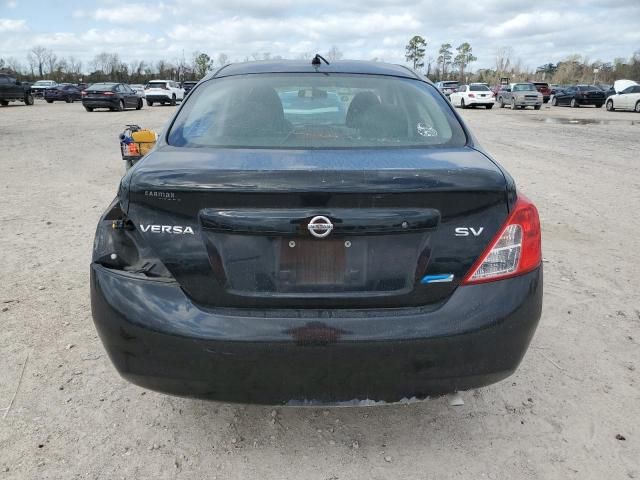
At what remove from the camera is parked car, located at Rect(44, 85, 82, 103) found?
1692 inches

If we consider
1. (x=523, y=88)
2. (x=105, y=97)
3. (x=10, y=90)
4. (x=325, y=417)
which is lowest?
(x=325, y=417)

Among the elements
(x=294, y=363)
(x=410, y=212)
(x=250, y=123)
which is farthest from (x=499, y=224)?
(x=250, y=123)

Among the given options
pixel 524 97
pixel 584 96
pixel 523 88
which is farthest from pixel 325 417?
pixel 584 96

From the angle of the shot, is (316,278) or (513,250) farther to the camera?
(513,250)

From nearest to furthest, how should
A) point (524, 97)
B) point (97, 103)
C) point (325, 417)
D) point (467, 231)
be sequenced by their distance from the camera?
1. point (467, 231)
2. point (325, 417)
3. point (97, 103)
4. point (524, 97)

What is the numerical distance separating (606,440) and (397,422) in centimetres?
93

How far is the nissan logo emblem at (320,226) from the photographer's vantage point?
77.2 inches

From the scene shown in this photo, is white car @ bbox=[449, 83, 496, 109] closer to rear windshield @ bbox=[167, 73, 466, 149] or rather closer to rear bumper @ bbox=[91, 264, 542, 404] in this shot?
rear windshield @ bbox=[167, 73, 466, 149]

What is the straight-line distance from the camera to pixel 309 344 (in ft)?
6.57

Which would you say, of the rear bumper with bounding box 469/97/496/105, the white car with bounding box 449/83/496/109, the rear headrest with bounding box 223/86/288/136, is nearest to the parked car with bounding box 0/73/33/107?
the white car with bounding box 449/83/496/109

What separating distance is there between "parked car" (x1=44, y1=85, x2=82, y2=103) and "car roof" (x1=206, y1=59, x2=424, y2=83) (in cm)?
4548

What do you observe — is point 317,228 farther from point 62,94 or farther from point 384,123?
point 62,94

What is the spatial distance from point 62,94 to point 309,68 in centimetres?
4611

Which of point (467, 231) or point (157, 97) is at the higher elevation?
point (467, 231)
